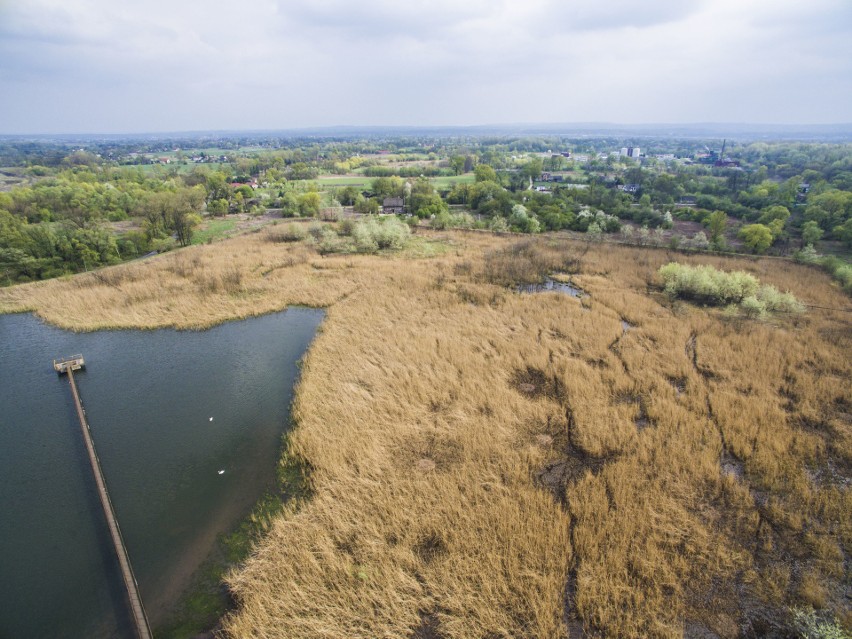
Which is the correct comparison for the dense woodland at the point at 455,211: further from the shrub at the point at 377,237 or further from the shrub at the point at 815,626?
the shrub at the point at 815,626

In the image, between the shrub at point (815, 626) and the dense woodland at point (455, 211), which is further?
the dense woodland at point (455, 211)

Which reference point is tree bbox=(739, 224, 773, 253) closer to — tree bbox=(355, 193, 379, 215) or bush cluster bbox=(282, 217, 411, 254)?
bush cluster bbox=(282, 217, 411, 254)

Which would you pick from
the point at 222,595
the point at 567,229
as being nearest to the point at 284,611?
the point at 222,595

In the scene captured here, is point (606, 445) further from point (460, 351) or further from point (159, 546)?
point (159, 546)

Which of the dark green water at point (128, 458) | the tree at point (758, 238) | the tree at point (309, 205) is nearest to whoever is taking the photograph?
the dark green water at point (128, 458)

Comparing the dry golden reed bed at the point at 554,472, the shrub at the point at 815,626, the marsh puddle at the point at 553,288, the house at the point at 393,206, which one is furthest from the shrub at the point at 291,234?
the shrub at the point at 815,626
